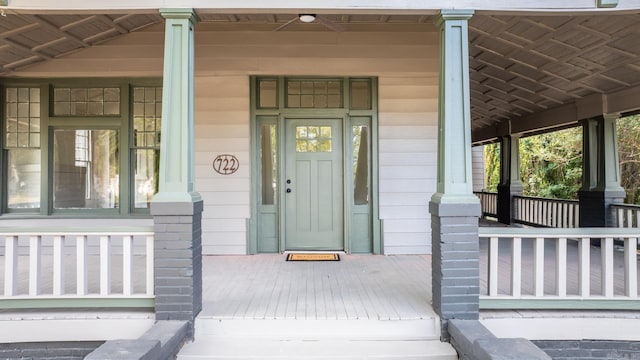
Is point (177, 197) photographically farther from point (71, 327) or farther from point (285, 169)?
point (285, 169)

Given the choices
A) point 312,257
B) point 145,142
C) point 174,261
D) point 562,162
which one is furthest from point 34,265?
point 562,162

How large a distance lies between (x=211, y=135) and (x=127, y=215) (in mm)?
1479

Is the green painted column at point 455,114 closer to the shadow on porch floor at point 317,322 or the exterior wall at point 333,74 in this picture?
the shadow on porch floor at point 317,322

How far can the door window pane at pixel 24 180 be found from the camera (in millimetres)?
5027

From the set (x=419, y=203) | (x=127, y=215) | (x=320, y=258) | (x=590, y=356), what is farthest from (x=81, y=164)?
(x=590, y=356)

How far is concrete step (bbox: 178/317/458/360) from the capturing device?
275 centimetres

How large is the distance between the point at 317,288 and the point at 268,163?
6.98 ft

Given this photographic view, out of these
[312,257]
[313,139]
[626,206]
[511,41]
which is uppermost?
[511,41]

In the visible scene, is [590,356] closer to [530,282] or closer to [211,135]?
[530,282]

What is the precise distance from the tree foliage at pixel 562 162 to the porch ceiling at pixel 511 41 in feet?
26.5

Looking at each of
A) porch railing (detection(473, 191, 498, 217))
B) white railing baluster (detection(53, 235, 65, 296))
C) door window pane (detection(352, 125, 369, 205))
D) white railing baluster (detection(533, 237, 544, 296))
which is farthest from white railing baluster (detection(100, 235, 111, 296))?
porch railing (detection(473, 191, 498, 217))

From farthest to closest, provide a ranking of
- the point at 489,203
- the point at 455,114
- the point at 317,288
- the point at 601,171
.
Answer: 1. the point at 489,203
2. the point at 601,171
3. the point at 317,288
4. the point at 455,114

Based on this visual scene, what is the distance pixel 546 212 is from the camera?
26.0ft

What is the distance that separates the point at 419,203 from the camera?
5109 mm
